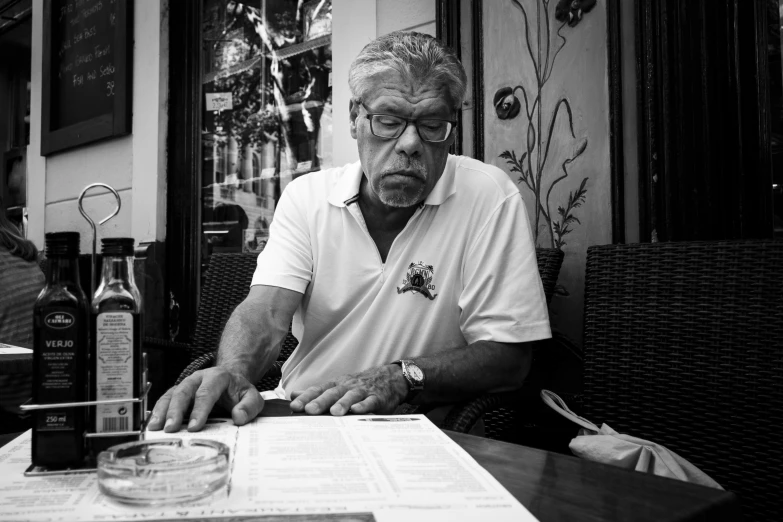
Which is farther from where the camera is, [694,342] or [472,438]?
[694,342]

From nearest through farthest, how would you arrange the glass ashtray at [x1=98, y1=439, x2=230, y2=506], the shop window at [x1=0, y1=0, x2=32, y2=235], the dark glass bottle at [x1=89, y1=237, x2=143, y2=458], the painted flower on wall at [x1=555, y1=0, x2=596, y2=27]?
the glass ashtray at [x1=98, y1=439, x2=230, y2=506]
the dark glass bottle at [x1=89, y1=237, x2=143, y2=458]
the painted flower on wall at [x1=555, y1=0, x2=596, y2=27]
the shop window at [x1=0, y1=0, x2=32, y2=235]

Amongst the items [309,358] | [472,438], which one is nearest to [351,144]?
[309,358]

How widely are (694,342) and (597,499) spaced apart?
942 millimetres

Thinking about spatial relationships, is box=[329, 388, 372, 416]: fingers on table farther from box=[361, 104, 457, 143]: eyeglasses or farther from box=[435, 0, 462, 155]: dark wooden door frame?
box=[435, 0, 462, 155]: dark wooden door frame

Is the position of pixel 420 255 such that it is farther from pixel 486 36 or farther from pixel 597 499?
pixel 597 499

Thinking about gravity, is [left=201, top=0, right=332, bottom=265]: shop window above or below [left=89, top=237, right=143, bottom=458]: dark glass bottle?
above

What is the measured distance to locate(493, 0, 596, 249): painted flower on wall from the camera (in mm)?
1996

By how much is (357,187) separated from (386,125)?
25cm

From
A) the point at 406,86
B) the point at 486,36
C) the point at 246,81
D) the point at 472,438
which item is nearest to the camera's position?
the point at 472,438

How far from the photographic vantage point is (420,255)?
172 centimetres

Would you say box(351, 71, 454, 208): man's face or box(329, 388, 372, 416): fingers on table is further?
box(351, 71, 454, 208): man's face

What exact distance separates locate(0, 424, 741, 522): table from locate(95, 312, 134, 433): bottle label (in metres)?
0.44

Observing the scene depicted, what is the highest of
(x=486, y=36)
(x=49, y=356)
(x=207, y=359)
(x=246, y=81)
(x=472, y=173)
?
(x=246, y=81)

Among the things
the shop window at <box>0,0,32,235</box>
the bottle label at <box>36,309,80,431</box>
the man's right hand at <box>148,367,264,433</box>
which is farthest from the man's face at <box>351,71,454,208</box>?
the shop window at <box>0,0,32,235</box>
